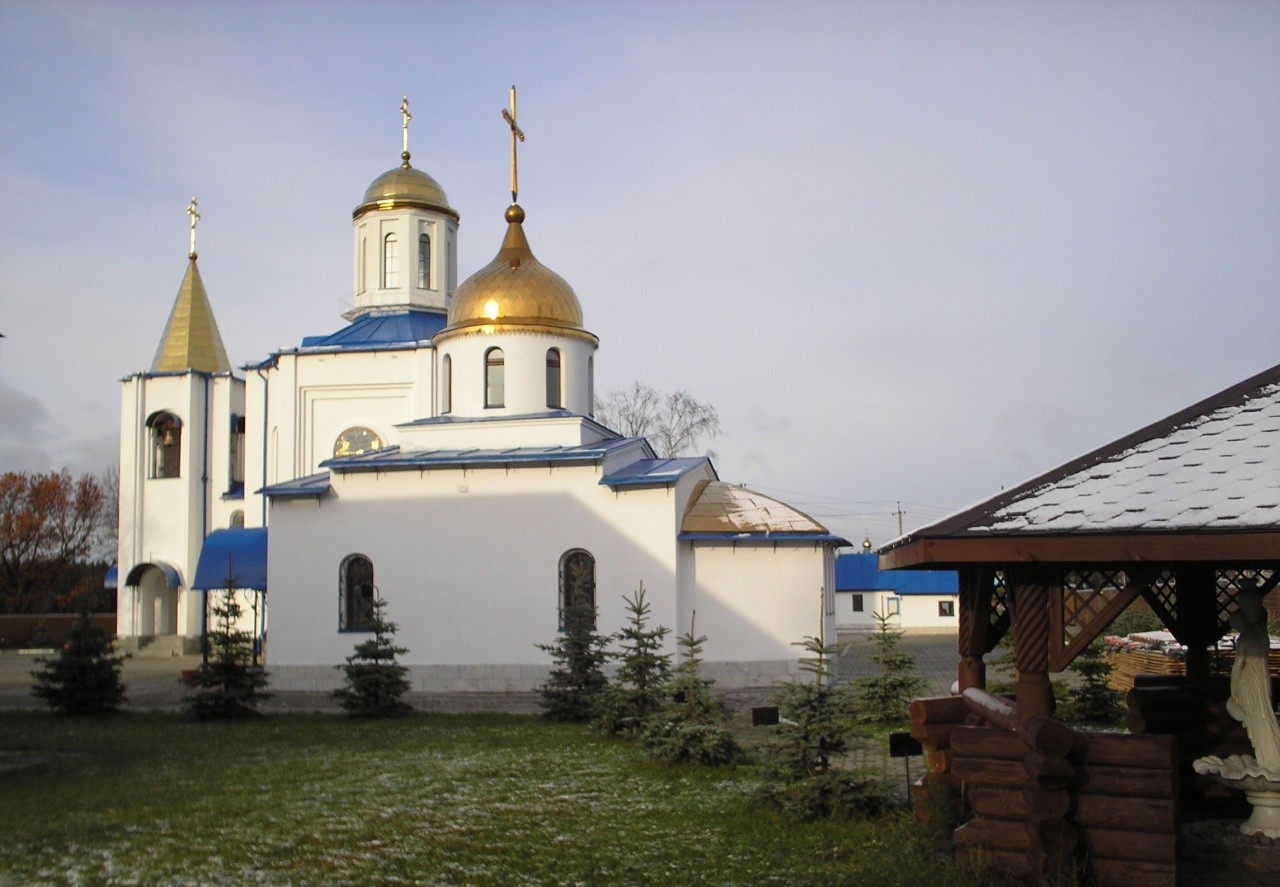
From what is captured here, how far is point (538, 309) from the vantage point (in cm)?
2305

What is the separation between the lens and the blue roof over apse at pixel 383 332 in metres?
28.4

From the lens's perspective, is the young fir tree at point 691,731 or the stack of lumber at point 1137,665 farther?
the stack of lumber at point 1137,665

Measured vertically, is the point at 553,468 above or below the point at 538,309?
below

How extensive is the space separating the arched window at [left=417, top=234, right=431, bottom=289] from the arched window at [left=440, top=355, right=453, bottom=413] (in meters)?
7.17

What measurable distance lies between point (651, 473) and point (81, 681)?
9.66m

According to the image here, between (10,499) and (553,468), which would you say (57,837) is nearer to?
(553,468)

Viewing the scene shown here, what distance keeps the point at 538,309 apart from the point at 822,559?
7265mm

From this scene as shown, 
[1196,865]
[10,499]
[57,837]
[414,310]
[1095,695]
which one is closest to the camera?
[1196,865]

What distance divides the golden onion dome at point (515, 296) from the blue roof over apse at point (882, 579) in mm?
29547

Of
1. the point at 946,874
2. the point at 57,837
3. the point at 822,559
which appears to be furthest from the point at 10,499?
the point at 946,874

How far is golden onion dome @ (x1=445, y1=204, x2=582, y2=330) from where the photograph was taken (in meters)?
23.0

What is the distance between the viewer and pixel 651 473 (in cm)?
2106

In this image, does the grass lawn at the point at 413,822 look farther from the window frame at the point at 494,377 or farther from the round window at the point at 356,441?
the round window at the point at 356,441

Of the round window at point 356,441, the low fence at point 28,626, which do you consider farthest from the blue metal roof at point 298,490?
the low fence at point 28,626
